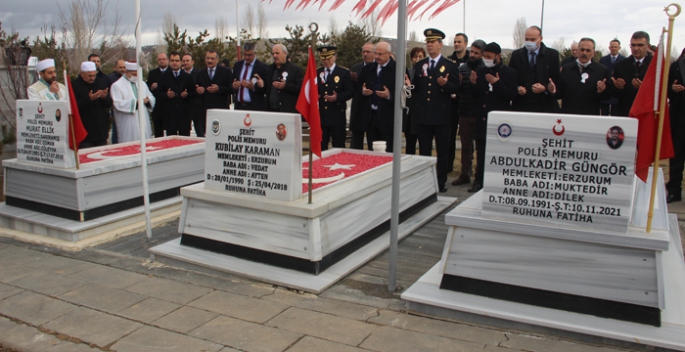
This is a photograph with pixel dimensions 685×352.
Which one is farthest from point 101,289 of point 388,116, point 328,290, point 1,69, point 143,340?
point 1,69

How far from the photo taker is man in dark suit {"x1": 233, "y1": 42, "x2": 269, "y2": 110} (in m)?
9.52

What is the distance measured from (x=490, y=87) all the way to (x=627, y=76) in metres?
2.00

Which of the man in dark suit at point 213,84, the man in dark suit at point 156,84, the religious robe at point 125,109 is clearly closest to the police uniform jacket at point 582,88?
the man in dark suit at point 213,84

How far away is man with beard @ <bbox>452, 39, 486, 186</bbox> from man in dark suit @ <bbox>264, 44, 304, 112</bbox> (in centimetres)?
262

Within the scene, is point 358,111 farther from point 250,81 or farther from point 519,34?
point 519,34

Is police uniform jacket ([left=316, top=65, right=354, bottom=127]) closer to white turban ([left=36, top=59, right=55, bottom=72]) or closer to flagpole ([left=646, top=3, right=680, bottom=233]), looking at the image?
white turban ([left=36, top=59, right=55, bottom=72])

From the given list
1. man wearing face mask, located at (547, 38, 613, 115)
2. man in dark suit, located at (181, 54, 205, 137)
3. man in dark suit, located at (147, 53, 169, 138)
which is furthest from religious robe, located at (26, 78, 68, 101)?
man wearing face mask, located at (547, 38, 613, 115)

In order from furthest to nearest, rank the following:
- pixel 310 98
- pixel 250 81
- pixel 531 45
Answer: pixel 250 81 < pixel 531 45 < pixel 310 98

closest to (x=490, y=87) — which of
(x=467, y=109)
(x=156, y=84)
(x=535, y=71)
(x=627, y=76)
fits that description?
(x=535, y=71)

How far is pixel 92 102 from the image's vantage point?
8.72m

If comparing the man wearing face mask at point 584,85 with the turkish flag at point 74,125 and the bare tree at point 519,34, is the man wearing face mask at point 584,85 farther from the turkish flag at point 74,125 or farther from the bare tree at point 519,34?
the bare tree at point 519,34

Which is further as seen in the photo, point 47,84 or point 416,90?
point 416,90

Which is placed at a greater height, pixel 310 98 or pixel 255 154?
pixel 310 98

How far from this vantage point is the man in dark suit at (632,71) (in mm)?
7742
